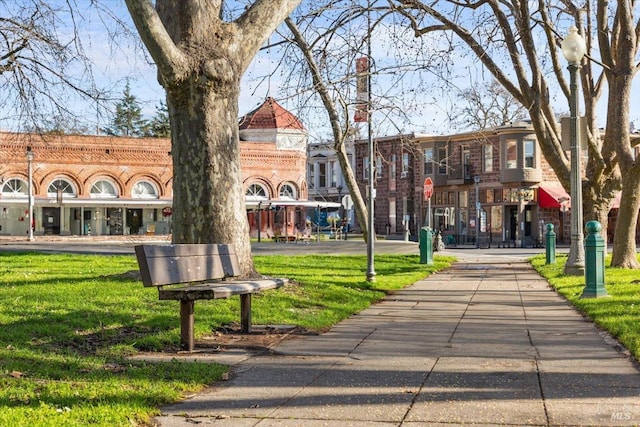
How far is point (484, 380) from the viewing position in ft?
22.0

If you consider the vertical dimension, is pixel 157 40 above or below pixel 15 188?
below

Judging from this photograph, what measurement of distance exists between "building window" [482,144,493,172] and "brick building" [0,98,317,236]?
→ 11282mm

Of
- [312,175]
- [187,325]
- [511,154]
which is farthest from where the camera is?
[312,175]

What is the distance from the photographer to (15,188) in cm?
5228

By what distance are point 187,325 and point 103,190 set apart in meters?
49.2

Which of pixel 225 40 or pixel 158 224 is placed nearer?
pixel 225 40

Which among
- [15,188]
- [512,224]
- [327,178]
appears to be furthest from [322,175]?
[15,188]

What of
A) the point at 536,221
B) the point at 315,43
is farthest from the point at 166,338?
the point at 536,221

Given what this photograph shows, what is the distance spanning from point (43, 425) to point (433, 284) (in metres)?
13.5

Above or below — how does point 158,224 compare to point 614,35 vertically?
below

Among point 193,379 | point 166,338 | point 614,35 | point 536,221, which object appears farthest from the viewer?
point 536,221

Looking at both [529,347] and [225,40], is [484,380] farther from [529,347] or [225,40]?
[225,40]

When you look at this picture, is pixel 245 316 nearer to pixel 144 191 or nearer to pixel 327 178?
pixel 144 191

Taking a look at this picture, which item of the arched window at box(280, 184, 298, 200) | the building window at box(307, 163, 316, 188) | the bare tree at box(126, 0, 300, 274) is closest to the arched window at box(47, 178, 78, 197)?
the arched window at box(280, 184, 298, 200)
